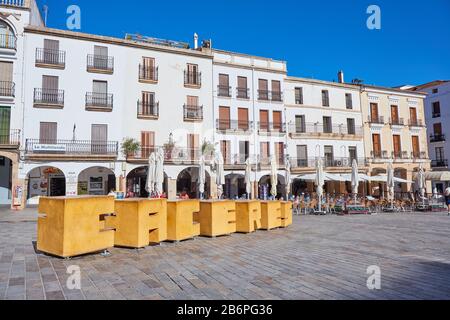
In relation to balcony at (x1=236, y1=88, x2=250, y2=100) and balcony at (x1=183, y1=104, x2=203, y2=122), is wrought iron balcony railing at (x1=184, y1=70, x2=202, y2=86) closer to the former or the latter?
balcony at (x1=183, y1=104, x2=203, y2=122)

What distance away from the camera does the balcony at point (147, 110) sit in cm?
2655

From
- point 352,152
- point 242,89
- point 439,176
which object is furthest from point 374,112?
point 242,89

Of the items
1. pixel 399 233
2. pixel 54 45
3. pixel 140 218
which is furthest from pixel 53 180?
pixel 399 233

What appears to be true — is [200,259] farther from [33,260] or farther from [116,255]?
[33,260]

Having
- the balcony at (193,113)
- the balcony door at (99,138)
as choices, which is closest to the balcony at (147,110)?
the balcony at (193,113)

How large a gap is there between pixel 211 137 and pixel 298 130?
31.5ft

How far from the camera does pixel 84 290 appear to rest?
4609mm

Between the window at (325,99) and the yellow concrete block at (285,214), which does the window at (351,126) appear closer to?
the window at (325,99)

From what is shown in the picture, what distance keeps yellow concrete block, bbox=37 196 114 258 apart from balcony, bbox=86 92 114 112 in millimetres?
19337

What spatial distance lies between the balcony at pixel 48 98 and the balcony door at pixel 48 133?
131 cm

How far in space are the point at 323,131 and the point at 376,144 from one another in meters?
6.67

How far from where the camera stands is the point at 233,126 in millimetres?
30141

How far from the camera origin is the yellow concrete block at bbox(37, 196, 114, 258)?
21.5 feet

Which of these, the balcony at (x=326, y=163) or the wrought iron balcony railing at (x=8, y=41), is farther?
the balcony at (x=326, y=163)
